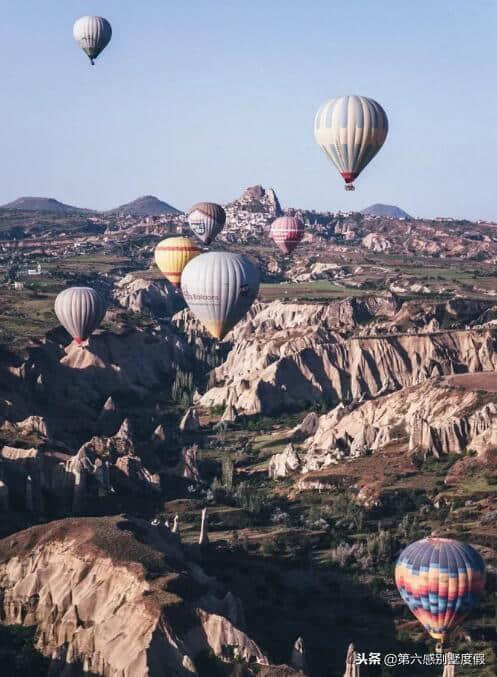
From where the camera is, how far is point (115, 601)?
→ 1859 inches

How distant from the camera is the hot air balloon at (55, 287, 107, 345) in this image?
9725cm

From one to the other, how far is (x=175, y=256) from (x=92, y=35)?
1717 centimetres

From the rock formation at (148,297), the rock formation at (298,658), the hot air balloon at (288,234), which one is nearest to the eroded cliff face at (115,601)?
the rock formation at (298,658)

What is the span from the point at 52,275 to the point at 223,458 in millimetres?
82929

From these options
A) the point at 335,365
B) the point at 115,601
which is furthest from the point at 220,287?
the point at 335,365

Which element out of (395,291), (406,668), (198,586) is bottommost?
(406,668)

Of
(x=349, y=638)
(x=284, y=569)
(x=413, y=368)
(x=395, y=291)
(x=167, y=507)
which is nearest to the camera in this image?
(x=349, y=638)

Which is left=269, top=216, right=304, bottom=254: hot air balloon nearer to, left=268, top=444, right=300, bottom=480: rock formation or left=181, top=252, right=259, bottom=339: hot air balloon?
left=268, top=444, right=300, bottom=480: rock formation

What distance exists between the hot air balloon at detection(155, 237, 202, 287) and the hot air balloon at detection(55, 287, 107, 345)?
258 inches

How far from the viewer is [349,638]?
52312mm

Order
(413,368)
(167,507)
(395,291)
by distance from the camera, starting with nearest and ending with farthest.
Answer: (167,507) → (413,368) → (395,291)

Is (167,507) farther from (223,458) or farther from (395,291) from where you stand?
(395,291)

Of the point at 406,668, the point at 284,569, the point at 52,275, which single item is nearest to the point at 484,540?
the point at 284,569

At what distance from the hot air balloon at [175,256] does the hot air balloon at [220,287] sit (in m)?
20.9
